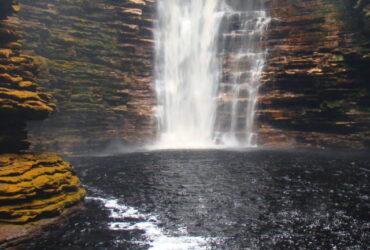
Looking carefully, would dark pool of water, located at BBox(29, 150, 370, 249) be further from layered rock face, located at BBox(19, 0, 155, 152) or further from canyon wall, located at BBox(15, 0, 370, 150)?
layered rock face, located at BBox(19, 0, 155, 152)

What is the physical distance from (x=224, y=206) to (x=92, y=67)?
3184cm

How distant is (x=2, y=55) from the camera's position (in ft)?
65.7

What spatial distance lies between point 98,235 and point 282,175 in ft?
50.3

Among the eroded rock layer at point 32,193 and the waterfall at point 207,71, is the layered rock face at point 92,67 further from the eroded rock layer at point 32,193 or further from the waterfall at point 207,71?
the eroded rock layer at point 32,193

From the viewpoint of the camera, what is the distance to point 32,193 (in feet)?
51.0

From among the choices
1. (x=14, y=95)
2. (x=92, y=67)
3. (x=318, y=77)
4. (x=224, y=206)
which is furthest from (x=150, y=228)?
(x=92, y=67)

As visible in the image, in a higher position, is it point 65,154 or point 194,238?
point 194,238

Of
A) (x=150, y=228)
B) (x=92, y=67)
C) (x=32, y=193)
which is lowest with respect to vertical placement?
(x=150, y=228)

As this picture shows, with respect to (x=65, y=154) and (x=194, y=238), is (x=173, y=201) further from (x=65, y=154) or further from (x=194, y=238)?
(x=65, y=154)

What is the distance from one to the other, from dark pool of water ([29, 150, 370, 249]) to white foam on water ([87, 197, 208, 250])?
0.04m

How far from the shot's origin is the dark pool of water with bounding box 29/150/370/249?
13.3m

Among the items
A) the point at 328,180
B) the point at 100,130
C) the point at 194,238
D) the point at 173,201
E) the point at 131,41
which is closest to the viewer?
the point at 194,238

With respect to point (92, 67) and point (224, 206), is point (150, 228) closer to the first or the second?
point (224, 206)

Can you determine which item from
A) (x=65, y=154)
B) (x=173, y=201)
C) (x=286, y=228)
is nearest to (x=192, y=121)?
(x=65, y=154)
